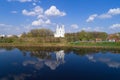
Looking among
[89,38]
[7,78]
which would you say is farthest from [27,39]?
[7,78]

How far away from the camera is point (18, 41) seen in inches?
2329

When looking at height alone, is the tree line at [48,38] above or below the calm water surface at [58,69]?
above

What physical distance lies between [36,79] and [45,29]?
67339 mm

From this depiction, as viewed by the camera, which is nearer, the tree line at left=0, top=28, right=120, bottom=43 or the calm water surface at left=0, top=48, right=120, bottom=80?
the calm water surface at left=0, top=48, right=120, bottom=80

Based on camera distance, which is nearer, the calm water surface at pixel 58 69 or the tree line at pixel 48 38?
the calm water surface at pixel 58 69

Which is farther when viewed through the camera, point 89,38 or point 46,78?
point 89,38

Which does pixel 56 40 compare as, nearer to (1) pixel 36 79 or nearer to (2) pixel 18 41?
(2) pixel 18 41

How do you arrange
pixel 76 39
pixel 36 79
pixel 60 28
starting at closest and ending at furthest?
pixel 36 79
pixel 76 39
pixel 60 28

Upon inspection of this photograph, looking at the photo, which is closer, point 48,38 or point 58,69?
point 58,69

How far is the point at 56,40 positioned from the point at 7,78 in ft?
141

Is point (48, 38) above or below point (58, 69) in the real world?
above

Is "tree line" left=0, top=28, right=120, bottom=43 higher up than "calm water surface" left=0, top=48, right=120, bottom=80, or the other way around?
"tree line" left=0, top=28, right=120, bottom=43

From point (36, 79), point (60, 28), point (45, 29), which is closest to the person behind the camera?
point (36, 79)

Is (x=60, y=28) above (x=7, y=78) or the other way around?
above
